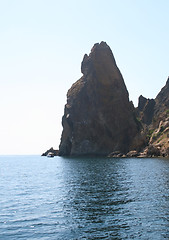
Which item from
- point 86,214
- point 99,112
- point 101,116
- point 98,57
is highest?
point 98,57

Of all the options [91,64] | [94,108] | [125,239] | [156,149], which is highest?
[91,64]

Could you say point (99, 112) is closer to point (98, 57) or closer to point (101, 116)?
point (101, 116)

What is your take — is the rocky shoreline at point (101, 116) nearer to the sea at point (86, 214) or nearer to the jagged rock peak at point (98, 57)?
the jagged rock peak at point (98, 57)

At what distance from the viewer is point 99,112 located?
149 meters

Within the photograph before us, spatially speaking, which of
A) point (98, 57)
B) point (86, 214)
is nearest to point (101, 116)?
point (98, 57)

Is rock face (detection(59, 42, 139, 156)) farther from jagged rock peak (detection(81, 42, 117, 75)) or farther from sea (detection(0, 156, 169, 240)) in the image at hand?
sea (detection(0, 156, 169, 240))

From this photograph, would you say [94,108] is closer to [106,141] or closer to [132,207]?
[106,141]

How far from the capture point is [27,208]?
2702cm

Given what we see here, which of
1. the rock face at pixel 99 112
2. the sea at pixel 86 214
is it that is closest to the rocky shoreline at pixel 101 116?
the rock face at pixel 99 112

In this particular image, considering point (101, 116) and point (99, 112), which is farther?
point (99, 112)

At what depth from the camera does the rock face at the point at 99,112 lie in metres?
145

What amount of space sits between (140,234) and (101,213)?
6388 mm

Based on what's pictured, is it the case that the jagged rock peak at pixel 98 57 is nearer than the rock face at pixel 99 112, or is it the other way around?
the rock face at pixel 99 112

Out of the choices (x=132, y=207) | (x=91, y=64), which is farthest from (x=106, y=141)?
(x=132, y=207)
